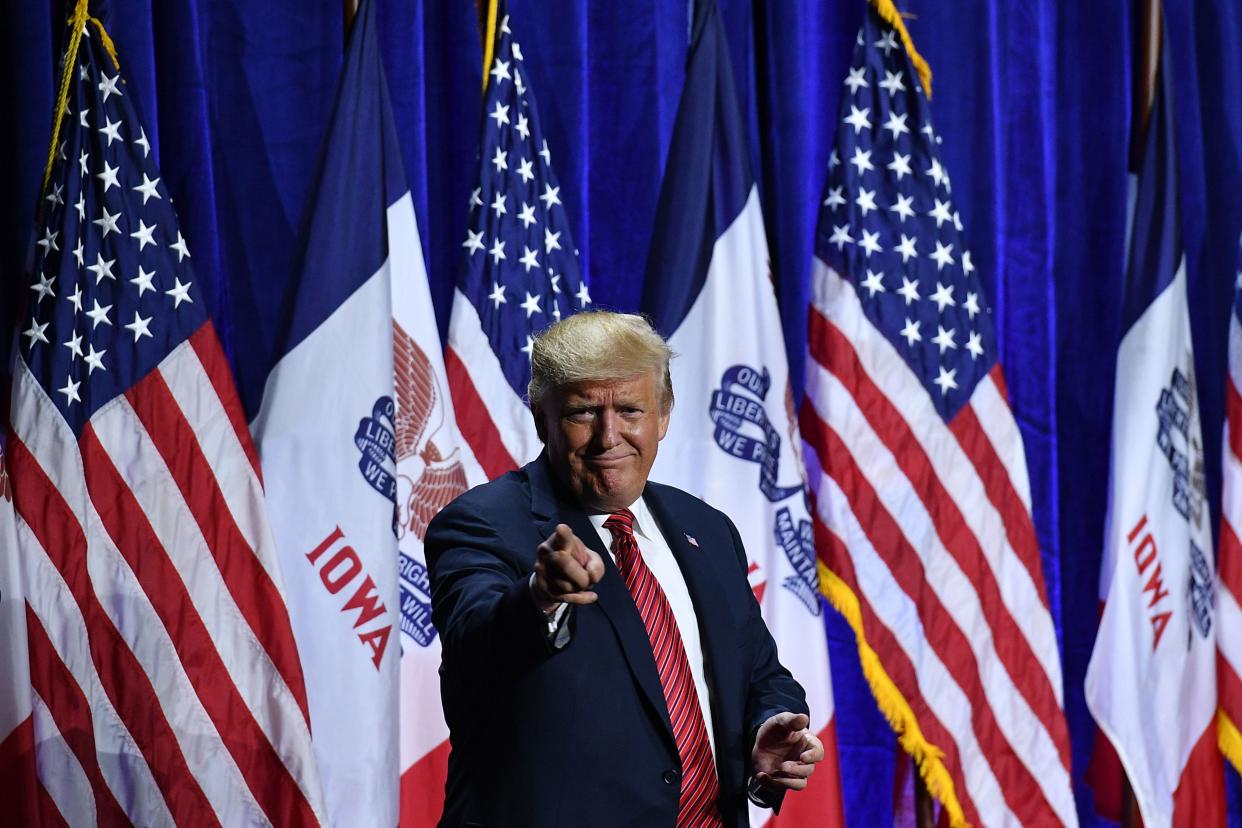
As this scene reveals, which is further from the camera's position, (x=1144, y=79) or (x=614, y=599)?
(x=1144, y=79)

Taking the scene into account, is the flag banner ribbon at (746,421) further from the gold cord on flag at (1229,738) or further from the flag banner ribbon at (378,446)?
the gold cord on flag at (1229,738)

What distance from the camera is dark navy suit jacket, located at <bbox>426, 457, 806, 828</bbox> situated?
1.84 m

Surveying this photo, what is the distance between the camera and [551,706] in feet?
6.07

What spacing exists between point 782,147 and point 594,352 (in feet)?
8.23

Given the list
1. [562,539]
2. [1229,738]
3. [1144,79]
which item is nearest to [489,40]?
[1144,79]

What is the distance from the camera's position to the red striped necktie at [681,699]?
1.92 m

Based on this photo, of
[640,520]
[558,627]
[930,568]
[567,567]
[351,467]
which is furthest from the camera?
[930,568]

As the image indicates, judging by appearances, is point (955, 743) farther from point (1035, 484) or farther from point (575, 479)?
point (575, 479)

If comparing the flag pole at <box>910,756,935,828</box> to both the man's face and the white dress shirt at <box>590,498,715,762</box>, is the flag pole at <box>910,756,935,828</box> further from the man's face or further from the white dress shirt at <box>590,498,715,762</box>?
the man's face

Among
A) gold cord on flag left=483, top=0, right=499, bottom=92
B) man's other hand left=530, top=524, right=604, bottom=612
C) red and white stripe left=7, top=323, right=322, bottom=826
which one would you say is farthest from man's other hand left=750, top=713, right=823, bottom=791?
gold cord on flag left=483, top=0, right=499, bottom=92

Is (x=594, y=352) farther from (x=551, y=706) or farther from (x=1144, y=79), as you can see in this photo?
(x=1144, y=79)

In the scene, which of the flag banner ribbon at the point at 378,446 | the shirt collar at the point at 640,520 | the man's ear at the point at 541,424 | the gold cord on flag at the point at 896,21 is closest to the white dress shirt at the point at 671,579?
the shirt collar at the point at 640,520

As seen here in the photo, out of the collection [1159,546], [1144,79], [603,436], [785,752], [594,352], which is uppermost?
[1144,79]

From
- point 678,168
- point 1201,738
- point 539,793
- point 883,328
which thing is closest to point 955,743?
point 1201,738
